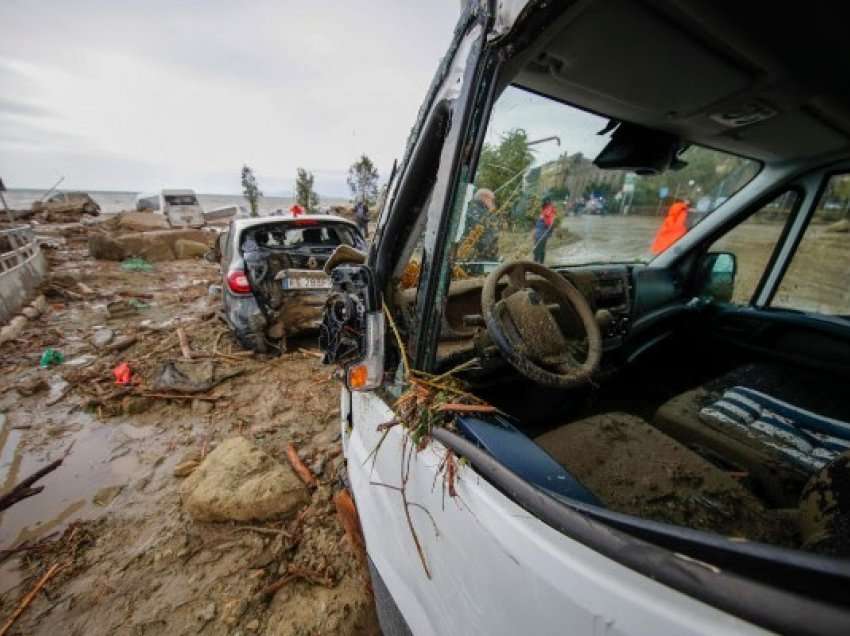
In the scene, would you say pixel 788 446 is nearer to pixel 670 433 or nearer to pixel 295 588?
pixel 670 433

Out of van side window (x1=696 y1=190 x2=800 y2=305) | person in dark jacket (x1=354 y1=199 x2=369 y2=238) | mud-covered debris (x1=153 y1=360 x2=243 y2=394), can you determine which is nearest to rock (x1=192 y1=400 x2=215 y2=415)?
mud-covered debris (x1=153 y1=360 x2=243 y2=394)

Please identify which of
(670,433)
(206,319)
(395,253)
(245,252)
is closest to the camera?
(395,253)

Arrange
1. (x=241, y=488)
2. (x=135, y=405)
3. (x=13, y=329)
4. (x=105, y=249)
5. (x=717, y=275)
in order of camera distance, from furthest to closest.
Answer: (x=105, y=249) < (x=13, y=329) < (x=135, y=405) < (x=717, y=275) < (x=241, y=488)

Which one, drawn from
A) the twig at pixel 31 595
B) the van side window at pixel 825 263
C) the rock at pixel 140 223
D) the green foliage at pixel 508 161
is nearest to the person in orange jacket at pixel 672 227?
the van side window at pixel 825 263

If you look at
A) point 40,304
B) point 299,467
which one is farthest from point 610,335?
point 40,304

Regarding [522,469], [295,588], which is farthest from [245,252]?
[522,469]

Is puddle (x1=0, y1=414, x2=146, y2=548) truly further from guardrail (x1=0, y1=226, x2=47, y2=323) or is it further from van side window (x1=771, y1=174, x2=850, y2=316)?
van side window (x1=771, y1=174, x2=850, y2=316)

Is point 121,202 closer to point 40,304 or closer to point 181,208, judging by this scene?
point 181,208

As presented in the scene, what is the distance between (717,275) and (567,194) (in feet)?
5.98

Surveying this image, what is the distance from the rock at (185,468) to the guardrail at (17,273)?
5861 mm

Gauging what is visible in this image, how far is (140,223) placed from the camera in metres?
16.4

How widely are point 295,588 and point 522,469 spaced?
1.89 m

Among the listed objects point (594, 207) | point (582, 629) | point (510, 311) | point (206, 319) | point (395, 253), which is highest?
point (594, 207)

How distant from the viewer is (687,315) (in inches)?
124
